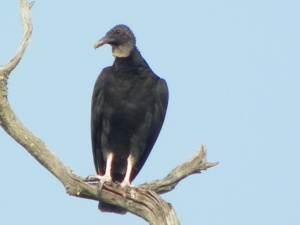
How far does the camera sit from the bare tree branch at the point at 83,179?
5.82 metres

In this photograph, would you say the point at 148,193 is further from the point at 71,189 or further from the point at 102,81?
the point at 102,81

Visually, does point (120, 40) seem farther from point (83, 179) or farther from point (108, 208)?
point (83, 179)

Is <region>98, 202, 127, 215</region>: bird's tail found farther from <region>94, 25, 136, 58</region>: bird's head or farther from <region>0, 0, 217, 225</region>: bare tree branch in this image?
<region>94, 25, 136, 58</region>: bird's head

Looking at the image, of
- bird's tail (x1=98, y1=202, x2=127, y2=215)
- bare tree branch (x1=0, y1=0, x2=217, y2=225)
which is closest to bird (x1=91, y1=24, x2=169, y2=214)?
bird's tail (x1=98, y1=202, x2=127, y2=215)

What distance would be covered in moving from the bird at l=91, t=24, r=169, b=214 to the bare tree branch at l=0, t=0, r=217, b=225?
0.87 meters

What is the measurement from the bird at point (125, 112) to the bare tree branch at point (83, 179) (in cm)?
87

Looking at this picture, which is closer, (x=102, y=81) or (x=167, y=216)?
(x=167, y=216)

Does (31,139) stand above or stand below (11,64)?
below

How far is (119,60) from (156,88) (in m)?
0.46

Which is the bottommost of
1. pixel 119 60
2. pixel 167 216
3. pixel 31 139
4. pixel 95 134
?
pixel 167 216

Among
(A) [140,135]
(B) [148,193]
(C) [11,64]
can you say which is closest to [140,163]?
(A) [140,135]

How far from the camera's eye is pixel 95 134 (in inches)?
290

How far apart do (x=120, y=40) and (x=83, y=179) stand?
1.92 m

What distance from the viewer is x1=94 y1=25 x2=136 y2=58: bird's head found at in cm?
748
